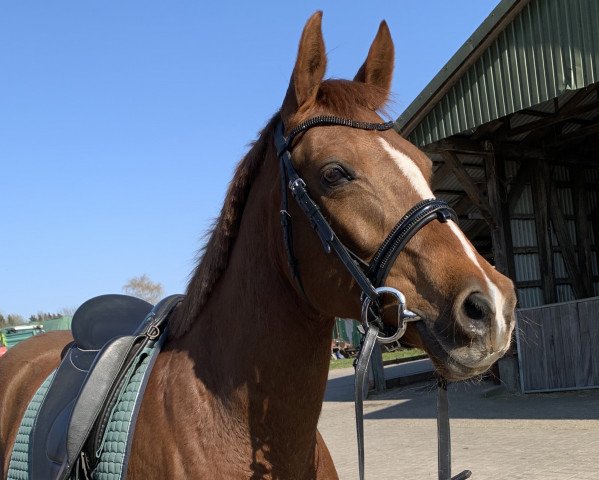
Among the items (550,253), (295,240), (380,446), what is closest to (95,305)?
(295,240)

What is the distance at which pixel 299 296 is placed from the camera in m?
2.08

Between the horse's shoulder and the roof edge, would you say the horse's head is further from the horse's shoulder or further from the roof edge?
the roof edge

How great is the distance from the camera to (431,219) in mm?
1770

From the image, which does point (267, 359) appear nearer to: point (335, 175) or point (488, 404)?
point (335, 175)

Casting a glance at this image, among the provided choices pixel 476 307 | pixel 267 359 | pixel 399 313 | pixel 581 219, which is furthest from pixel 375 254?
pixel 581 219

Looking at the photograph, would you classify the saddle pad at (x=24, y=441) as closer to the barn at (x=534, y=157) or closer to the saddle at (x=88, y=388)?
the saddle at (x=88, y=388)

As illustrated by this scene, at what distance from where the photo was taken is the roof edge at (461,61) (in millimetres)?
8680

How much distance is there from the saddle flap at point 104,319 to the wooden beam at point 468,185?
794 cm

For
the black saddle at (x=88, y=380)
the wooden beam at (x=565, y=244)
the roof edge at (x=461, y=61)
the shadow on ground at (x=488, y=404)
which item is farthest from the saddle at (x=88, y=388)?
the wooden beam at (x=565, y=244)

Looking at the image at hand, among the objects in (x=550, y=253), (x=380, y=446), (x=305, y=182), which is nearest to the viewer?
(x=305, y=182)

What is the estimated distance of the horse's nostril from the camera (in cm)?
161

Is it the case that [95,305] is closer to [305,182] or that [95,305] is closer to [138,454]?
[138,454]

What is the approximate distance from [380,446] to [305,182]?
6927 mm

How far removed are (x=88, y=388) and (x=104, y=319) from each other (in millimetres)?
745
